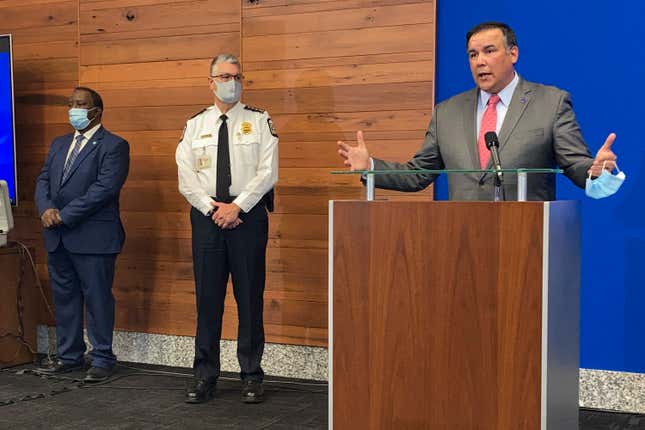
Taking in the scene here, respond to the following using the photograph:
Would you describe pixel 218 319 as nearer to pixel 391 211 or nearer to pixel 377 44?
pixel 377 44

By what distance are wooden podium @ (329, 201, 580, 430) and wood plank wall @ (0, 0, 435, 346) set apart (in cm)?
222

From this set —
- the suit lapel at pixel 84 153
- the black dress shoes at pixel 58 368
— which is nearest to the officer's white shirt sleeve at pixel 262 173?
the suit lapel at pixel 84 153

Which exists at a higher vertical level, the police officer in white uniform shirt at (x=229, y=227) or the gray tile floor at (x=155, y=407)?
the police officer in white uniform shirt at (x=229, y=227)

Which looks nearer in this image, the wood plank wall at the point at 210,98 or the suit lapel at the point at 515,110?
the suit lapel at the point at 515,110

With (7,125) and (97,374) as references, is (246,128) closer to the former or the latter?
(97,374)

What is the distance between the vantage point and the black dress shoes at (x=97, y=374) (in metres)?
4.59

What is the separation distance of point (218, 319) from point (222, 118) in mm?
1028

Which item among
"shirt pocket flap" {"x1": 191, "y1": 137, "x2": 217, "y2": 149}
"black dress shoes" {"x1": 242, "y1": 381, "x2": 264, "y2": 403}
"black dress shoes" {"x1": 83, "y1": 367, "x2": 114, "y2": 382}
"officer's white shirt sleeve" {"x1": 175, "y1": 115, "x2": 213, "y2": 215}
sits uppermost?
"shirt pocket flap" {"x1": 191, "y1": 137, "x2": 217, "y2": 149}

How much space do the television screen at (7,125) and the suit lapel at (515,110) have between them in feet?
11.3

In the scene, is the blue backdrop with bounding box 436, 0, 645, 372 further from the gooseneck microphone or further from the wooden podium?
the gooseneck microphone

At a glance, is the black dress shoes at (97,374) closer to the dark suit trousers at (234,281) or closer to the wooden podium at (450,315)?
the dark suit trousers at (234,281)

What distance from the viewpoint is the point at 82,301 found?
16.2 feet

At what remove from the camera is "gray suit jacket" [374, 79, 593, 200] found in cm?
277

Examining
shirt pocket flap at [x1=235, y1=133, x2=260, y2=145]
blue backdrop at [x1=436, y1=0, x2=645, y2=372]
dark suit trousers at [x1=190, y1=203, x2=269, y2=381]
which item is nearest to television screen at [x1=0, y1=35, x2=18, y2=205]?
dark suit trousers at [x1=190, y1=203, x2=269, y2=381]
